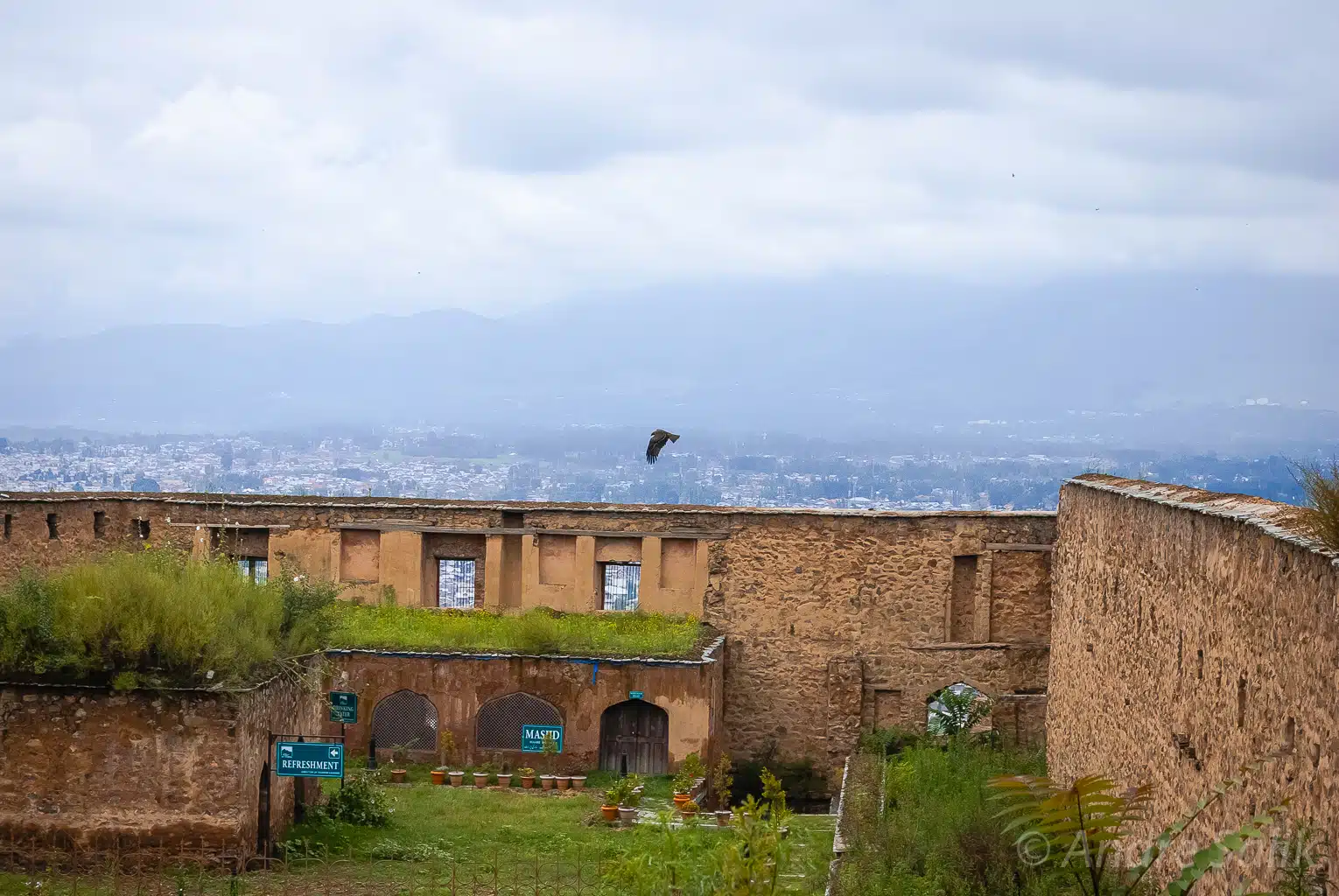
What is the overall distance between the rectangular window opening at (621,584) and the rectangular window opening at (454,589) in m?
2.60

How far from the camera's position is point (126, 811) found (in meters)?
18.0

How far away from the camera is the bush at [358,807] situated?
20.6 m

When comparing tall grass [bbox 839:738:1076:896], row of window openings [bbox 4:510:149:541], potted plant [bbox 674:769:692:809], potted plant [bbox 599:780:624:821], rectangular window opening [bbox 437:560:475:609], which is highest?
row of window openings [bbox 4:510:149:541]

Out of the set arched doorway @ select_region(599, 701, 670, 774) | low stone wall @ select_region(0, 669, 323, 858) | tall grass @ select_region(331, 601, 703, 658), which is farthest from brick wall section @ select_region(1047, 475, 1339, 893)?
low stone wall @ select_region(0, 669, 323, 858)

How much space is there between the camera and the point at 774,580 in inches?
1180

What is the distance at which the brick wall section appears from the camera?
9922 millimetres

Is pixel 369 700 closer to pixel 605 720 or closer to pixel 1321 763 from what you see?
pixel 605 720

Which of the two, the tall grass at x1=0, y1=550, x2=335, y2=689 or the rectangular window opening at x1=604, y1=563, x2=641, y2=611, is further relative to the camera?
the rectangular window opening at x1=604, y1=563, x2=641, y2=611

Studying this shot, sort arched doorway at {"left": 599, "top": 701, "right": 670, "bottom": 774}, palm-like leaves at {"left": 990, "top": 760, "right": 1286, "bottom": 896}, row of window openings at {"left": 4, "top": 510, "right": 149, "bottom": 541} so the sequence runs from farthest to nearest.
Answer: row of window openings at {"left": 4, "top": 510, "right": 149, "bottom": 541}, arched doorway at {"left": 599, "top": 701, "right": 670, "bottom": 774}, palm-like leaves at {"left": 990, "top": 760, "right": 1286, "bottom": 896}

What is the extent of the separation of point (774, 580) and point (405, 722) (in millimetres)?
7191

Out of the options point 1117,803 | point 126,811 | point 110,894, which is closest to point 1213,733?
point 1117,803

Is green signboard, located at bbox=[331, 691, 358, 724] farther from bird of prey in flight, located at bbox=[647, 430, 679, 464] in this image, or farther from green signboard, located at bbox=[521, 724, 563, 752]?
bird of prey in flight, located at bbox=[647, 430, 679, 464]

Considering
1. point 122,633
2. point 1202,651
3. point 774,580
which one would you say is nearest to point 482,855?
point 122,633

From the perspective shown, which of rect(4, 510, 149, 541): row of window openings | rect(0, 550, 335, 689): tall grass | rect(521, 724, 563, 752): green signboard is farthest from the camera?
rect(4, 510, 149, 541): row of window openings
